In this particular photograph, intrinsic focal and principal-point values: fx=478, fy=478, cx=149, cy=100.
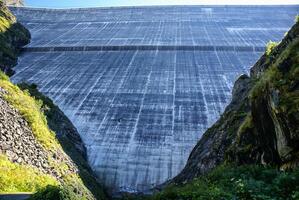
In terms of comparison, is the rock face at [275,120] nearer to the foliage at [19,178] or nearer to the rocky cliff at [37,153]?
the rocky cliff at [37,153]

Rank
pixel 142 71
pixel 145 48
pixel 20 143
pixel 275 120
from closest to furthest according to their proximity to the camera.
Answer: pixel 275 120
pixel 20 143
pixel 142 71
pixel 145 48

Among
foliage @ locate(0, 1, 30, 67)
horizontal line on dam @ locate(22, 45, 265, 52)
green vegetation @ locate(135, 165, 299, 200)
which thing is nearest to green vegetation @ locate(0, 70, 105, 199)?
green vegetation @ locate(135, 165, 299, 200)

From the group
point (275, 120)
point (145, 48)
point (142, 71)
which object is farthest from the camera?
point (145, 48)

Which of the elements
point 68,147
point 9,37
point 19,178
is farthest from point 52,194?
point 9,37

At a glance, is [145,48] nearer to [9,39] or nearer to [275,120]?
[9,39]

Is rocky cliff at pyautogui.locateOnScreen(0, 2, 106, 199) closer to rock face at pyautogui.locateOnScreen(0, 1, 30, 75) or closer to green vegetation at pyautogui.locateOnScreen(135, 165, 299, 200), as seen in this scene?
green vegetation at pyautogui.locateOnScreen(135, 165, 299, 200)

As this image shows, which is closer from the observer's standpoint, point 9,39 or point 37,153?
point 37,153
